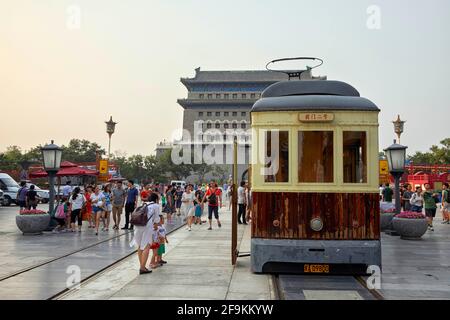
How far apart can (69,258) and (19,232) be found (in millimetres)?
5738

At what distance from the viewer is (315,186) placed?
7.59m

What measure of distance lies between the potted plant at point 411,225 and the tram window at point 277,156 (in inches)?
285

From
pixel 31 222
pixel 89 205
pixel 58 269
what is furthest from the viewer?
pixel 89 205

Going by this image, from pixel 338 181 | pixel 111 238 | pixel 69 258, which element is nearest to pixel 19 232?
pixel 111 238

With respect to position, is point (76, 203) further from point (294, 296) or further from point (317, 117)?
point (294, 296)

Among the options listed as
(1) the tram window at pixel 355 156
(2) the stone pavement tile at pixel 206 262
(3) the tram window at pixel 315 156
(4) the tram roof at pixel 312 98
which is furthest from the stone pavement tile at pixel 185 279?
(4) the tram roof at pixel 312 98

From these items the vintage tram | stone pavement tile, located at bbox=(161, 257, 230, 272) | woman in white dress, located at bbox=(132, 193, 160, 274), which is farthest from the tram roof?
stone pavement tile, located at bbox=(161, 257, 230, 272)

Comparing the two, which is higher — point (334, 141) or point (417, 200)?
point (334, 141)

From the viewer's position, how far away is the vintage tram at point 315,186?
7.46 metres

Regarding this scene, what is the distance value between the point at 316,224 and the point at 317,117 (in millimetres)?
1776

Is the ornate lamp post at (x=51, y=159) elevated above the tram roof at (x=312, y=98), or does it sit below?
below

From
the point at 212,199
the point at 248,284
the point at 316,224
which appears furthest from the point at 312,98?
the point at 212,199

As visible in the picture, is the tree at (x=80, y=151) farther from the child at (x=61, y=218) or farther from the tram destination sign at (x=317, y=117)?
the tram destination sign at (x=317, y=117)

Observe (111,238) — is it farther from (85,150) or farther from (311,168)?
(85,150)
